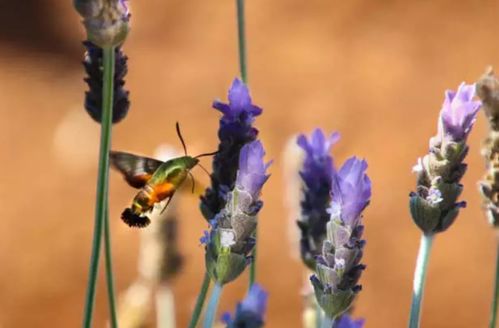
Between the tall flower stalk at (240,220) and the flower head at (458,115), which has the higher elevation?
the flower head at (458,115)

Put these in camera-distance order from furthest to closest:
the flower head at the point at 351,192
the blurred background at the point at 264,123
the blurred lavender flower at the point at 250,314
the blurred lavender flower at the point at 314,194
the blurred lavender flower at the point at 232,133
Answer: the blurred background at the point at 264,123 < the blurred lavender flower at the point at 314,194 < the blurred lavender flower at the point at 232,133 < the flower head at the point at 351,192 < the blurred lavender flower at the point at 250,314

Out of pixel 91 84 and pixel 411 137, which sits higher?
pixel 411 137

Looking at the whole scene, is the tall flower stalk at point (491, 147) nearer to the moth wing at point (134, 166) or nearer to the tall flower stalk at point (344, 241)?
the tall flower stalk at point (344, 241)

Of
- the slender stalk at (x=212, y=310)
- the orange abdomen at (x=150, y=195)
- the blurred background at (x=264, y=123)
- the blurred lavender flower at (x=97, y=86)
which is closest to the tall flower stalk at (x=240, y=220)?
the slender stalk at (x=212, y=310)

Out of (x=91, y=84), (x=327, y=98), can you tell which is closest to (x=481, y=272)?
(x=327, y=98)

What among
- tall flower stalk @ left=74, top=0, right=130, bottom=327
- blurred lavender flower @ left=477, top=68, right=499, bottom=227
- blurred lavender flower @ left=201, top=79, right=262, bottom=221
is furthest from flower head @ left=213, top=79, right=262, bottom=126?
blurred lavender flower @ left=477, top=68, right=499, bottom=227

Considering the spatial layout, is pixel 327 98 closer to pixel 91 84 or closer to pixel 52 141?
pixel 52 141

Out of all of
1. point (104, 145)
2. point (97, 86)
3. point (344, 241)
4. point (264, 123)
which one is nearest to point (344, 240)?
point (344, 241)
